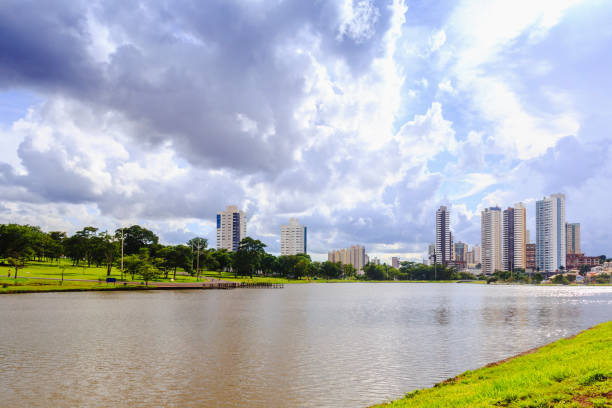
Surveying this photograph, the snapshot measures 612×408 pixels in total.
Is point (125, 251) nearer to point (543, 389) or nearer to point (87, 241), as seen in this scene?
point (87, 241)

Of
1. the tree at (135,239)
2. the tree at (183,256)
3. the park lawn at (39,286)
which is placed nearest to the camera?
the park lawn at (39,286)

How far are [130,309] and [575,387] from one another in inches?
2081

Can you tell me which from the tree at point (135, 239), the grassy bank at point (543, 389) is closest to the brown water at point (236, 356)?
the grassy bank at point (543, 389)

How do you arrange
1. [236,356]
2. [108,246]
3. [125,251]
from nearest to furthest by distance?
1. [236,356]
2. [108,246]
3. [125,251]

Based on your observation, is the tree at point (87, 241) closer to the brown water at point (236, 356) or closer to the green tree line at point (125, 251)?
the green tree line at point (125, 251)

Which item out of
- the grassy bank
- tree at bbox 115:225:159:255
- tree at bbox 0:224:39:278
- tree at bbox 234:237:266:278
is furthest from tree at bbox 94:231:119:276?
the grassy bank

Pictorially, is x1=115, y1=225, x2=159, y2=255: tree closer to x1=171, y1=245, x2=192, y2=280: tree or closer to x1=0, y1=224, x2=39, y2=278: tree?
x1=171, y1=245, x2=192, y2=280: tree

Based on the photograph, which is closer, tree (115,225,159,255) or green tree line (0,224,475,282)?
green tree line (0,224,475,282)

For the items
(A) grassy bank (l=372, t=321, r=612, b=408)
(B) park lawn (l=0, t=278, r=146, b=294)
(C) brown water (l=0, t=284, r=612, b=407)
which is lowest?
(B) park lawn (l=0, t=278, r=146, b=294)

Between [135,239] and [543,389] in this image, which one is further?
[135,239]

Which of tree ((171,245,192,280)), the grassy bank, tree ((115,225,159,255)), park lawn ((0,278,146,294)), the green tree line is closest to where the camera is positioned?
the grassy bank

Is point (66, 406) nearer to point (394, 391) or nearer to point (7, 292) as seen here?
point (394, 391)

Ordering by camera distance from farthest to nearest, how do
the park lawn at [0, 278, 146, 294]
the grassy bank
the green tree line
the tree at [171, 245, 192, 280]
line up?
the tree at [171, 245, 192, 280] → the green tree line → the park lawn at [0, 278, 146, 294] → the grassy bank

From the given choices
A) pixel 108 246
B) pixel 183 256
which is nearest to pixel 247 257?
pixel 183 256
